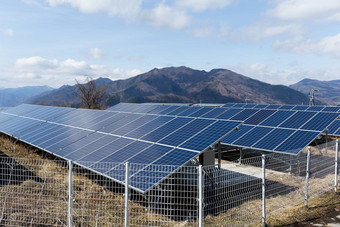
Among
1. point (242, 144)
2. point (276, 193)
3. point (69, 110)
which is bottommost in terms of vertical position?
point (276, 193)

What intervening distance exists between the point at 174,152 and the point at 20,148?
14.9 m

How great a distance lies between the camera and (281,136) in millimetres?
16438

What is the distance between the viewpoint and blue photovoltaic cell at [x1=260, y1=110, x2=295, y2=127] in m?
18.7

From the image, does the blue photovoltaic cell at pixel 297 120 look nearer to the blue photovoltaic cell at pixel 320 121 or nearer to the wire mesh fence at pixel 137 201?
the blue photovoltaic cell at pixel 320 121

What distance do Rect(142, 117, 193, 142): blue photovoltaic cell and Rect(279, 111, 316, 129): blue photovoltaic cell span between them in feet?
26.4

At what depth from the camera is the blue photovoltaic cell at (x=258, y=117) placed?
66.0ft

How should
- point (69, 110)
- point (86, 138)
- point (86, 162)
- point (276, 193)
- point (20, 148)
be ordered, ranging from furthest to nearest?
point (69, 110) → point (20, 148) → point (86, 138) → point (276, 193) → point (86, 162)

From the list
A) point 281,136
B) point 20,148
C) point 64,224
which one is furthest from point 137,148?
point 20,148

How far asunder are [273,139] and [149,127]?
790 cm

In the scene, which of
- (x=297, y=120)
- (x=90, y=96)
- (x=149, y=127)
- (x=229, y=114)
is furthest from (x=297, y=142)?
(x=90, y=96)

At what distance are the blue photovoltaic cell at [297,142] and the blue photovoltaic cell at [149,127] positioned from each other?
658 cm

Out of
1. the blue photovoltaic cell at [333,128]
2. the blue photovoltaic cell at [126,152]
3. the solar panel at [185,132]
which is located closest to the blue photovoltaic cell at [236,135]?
the solar panel at [185,132]

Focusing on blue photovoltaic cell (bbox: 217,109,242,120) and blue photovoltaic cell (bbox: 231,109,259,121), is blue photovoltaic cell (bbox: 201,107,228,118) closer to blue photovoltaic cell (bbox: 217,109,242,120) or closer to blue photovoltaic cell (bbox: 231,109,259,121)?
blue photovoltaic cell (bbox: 217,109,242,120)

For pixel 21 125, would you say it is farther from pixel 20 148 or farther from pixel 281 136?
pixel 281 136
